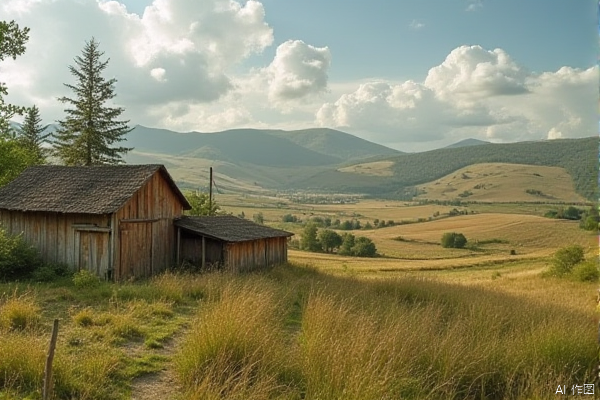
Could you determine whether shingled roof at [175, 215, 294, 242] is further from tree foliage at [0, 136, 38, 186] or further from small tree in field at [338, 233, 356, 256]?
small tree in field at [338, 233, 356, 256]

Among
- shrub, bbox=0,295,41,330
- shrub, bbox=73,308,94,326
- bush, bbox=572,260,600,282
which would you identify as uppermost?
shrub, bbox=0,295,41,330

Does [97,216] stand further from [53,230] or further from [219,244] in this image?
[219,244]

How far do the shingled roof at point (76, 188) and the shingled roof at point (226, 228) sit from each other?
2.19 m

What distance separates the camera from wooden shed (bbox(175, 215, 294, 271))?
77.3 ft

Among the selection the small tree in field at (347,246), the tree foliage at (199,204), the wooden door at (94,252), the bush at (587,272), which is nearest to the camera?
the wooden door at (94,252)

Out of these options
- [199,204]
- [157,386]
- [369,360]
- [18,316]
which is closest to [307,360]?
[369,360]

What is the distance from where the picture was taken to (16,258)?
19.4 m

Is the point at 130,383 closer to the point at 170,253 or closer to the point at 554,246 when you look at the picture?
the point at 170,253

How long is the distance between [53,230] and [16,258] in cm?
199

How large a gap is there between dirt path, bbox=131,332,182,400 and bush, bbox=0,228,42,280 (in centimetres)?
1465

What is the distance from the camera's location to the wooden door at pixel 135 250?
20328 mm

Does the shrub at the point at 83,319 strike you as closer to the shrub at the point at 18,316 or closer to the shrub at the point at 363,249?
the shrub at the point at 18,316

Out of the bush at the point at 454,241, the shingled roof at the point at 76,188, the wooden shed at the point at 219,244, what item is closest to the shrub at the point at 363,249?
the bush at the point at 454,241

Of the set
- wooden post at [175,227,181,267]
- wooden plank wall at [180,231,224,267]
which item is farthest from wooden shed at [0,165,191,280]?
wooden plank wall at [180,231,224,267]
